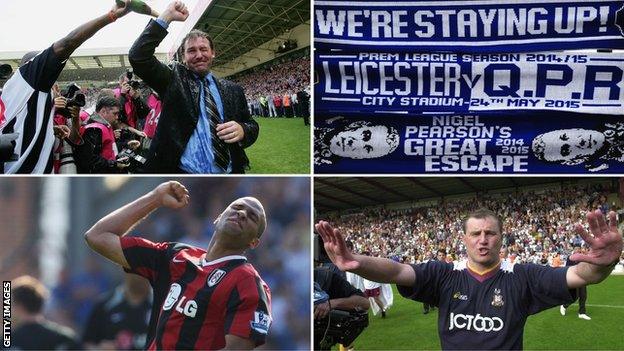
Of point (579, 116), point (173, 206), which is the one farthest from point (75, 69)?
point (579, 116)

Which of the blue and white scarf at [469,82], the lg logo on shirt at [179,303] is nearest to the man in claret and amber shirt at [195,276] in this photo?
the lg logo on shirt at [179,303]

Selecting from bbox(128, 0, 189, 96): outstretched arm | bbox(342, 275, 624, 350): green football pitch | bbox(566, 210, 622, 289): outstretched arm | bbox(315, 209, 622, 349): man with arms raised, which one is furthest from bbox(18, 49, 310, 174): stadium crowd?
bbox(342, 275, 624, 350): green football pitch

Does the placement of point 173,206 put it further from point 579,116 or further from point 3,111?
point 579,116

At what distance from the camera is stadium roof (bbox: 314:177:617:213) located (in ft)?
10.5

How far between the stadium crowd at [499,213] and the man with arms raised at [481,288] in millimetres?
1797

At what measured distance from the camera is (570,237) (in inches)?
235

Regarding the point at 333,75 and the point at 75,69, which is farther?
the point at 333,75

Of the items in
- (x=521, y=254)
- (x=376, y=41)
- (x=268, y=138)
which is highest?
(x=376, y=41)

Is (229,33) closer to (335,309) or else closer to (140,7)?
(140,7)

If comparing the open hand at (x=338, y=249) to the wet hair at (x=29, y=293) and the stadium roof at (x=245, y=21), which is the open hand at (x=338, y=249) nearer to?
the stadium roof at (x=245, y=21)

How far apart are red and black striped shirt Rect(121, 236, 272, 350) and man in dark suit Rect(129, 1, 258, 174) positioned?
0.53 meters

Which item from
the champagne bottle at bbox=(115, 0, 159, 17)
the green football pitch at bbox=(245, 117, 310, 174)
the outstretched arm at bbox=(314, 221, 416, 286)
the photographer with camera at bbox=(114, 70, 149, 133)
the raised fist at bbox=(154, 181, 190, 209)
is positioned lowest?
the outstretched arm at bbox=(314, 221, 416, 286)

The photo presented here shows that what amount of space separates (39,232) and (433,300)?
7.45ft

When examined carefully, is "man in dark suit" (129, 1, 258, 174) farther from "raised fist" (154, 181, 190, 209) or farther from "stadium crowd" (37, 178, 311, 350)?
"stadium crowd" (37, 178, 311, 350)
